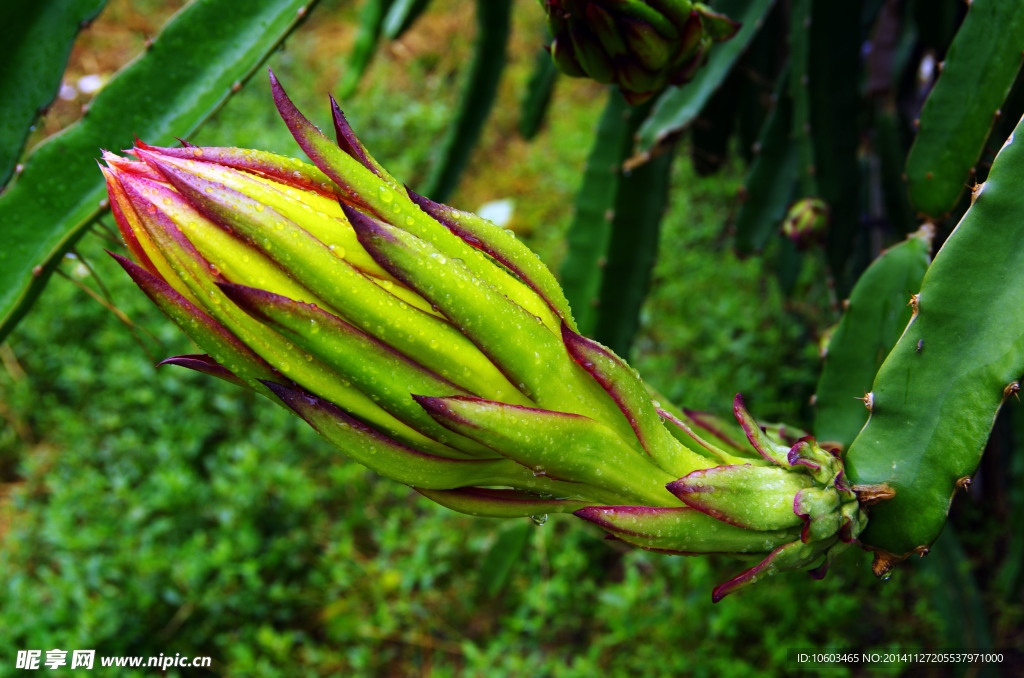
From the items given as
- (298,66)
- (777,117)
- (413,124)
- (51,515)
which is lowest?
(51,515)

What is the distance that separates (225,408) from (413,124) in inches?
65.1

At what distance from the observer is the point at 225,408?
2.19m

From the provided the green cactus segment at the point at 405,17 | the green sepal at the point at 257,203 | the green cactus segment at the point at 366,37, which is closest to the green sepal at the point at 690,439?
the green sepal at the point at 257,203

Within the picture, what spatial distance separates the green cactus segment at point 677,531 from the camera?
536 millimetres

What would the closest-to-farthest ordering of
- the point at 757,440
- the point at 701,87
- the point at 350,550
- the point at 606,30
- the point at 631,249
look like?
the point at 757,440 < the point at 606,30 < the point at 701,87 < the point at 631,249 < the point at 350,550

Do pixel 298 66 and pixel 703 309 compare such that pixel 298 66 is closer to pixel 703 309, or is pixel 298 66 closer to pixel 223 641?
pixel 703 309

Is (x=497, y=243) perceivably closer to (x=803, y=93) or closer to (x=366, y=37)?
(x=803, y=93)

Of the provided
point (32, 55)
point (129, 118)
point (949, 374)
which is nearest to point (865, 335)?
point (949, 374)

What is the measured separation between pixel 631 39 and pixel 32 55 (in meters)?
0.68

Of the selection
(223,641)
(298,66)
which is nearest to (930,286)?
(223,641)

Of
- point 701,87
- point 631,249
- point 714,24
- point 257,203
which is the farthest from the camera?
point 631,249

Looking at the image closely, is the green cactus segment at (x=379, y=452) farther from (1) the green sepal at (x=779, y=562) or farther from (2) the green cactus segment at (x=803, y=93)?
(2) the green cactus segment at (x=803, y=93)

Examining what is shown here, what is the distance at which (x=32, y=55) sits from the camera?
0.87 meters

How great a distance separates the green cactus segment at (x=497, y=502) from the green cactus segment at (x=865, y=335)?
16.2 inches
